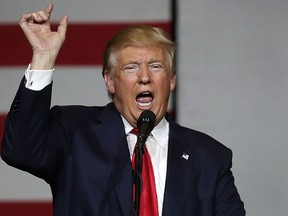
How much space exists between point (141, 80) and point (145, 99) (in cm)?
5

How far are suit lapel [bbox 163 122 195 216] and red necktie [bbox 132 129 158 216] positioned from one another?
0.03 m

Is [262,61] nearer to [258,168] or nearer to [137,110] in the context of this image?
[258,168]

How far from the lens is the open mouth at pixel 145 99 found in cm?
188

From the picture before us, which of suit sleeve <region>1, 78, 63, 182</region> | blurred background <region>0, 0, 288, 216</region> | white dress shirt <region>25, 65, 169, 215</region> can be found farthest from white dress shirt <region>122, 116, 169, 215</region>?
blurred background <region>0, 0, 288, 216</region>

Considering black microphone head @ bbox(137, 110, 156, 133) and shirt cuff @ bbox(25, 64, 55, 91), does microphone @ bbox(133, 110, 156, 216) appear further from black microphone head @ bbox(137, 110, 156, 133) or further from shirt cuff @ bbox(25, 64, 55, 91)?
shirt cuff @ bbox(25, 64, 55, 91)

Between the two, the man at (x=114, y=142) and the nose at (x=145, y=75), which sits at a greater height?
the nose at (x=145, y=75)

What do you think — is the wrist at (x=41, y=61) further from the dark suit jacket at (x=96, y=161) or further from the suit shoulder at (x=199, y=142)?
the suit shoulder at (x=199, y=142)

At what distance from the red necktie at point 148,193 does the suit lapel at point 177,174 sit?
0.03 m

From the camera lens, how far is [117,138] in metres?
1.87

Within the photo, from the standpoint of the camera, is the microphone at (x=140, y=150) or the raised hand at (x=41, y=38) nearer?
the microphone at (x=140, y=150)

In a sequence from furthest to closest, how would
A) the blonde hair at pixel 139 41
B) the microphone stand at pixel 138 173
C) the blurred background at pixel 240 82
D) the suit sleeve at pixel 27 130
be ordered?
the blurred background at pixel 240 82
the blonde hair at pixel 139 41
the suit sleeve at pixel 27 130
the microphone stand at pixel 138 173

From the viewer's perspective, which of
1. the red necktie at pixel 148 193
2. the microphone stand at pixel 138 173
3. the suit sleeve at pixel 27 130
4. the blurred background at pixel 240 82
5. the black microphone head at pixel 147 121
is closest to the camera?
the microphone stand at pixel 138 173

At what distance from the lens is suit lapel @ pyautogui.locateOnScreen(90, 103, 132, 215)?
176 centimetres

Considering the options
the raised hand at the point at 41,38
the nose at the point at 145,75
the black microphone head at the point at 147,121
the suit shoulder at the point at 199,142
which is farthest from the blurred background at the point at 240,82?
the black microphone head at the point at 147,121
